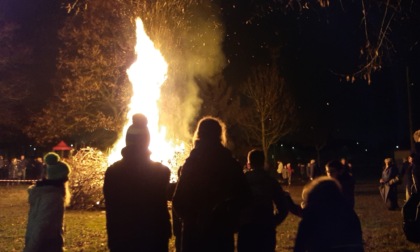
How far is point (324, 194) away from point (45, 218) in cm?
258

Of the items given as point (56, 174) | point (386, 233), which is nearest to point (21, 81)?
point (386, 233)

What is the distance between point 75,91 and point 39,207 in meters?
24.3

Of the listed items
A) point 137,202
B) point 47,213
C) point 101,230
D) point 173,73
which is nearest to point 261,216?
point 137,202

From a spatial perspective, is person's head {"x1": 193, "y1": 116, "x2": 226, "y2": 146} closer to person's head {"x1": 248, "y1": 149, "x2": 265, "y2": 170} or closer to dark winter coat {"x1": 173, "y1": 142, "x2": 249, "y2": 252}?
dark winter coat {"x1": 173, "y1": 142, "x2": 249, "y2": 252}

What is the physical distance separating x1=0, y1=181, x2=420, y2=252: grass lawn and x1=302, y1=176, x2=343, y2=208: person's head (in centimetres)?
540

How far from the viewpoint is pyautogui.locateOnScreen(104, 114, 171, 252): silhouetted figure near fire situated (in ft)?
13.7

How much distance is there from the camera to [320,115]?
46688 millimetres

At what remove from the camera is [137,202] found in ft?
13.9

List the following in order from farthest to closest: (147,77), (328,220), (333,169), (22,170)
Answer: (22,170) → (147,77) → (333,169) → (328,220)

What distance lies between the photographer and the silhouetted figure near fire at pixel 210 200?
424 cm

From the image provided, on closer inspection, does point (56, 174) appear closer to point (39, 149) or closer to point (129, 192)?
point (129, 192)

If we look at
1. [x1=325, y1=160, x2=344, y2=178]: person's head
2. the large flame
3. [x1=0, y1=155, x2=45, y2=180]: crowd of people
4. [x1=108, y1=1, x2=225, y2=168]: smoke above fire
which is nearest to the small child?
[x1=325, y1=160, x2=344, y2=178]: person's head

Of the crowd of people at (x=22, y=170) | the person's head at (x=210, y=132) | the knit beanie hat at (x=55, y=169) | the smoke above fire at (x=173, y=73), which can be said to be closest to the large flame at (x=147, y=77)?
the smoke above fire at (x=173, y=73)

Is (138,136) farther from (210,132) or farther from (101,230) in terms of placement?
(101,230)
